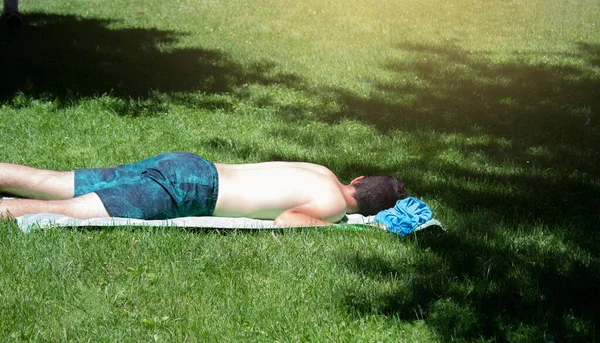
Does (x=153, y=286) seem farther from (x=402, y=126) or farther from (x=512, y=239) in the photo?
(x=402, y=126)

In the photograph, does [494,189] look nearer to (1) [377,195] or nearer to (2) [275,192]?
(1) [377,195]

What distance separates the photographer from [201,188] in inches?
196

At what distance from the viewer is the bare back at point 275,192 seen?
5.04 meters

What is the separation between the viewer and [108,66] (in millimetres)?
10102

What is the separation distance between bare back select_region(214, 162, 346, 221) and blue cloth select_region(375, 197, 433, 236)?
29 cm

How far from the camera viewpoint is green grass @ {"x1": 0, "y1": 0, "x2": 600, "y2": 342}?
3783 millimetres

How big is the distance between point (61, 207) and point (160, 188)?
2.03ft

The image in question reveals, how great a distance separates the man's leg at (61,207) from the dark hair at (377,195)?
1701 millimetres

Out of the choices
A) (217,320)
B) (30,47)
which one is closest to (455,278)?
(217,320)

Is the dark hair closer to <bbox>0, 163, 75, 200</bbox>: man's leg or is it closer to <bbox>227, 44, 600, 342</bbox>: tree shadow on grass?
<bbox>227, 44, 600, 342</bbox>: tree shadow on grass

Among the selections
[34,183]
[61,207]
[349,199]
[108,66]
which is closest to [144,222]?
[61,207]

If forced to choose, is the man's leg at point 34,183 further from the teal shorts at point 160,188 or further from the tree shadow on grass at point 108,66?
the tree shadow on grass at point 108,66

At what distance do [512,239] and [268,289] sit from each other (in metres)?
1.71

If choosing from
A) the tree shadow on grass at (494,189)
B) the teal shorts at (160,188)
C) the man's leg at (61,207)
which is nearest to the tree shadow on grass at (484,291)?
the tree shadow on grass at (494,189)
